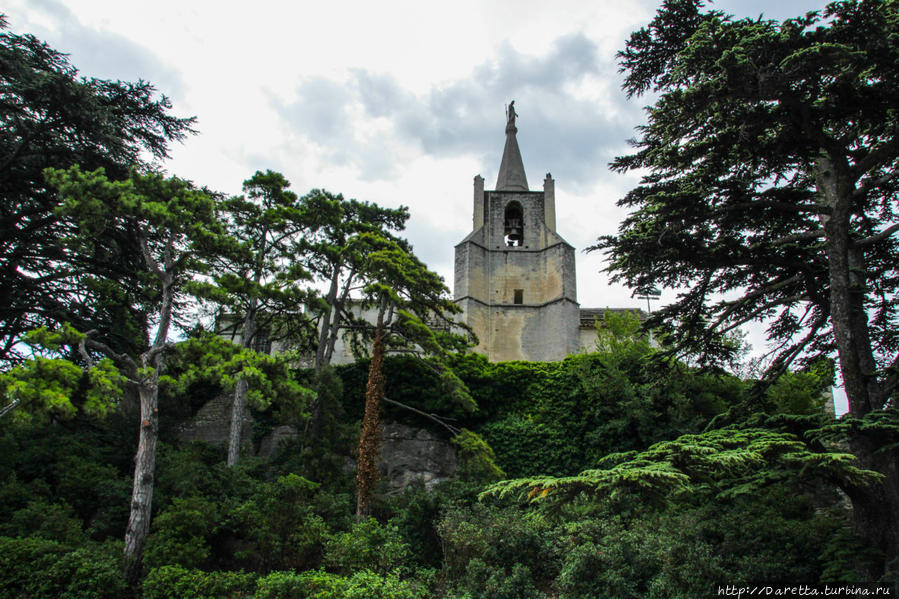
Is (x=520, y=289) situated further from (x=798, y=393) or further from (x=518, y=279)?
(x=798, y=393)

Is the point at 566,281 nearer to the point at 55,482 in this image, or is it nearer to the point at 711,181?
the point at 711,181

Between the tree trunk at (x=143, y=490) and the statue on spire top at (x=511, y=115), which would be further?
the statue on spire top at (x=511, y=115)

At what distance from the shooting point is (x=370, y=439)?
1313 cm

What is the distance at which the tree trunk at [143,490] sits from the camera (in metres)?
9.23

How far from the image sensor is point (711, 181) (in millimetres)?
9336

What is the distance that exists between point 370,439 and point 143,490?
16.2ft

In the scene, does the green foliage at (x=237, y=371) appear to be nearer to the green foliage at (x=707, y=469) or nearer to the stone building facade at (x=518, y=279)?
the green foliage at (x=707, y=469)

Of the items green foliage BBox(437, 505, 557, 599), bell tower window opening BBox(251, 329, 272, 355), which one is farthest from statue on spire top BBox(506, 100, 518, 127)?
green foliage BBox(437, 505, 557, 599)

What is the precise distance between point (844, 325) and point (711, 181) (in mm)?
3066

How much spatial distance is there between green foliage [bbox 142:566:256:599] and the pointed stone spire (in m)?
27.2

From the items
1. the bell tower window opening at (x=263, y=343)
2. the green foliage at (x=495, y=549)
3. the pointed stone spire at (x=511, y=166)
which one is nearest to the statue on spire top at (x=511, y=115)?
the pointed stone spire at (x=511, y=166)

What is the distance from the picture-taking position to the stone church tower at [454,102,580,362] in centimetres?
2784

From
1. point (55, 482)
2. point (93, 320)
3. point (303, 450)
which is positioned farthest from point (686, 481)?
point (93, 320)

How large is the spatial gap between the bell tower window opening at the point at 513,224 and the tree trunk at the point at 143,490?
2375 centimetres
